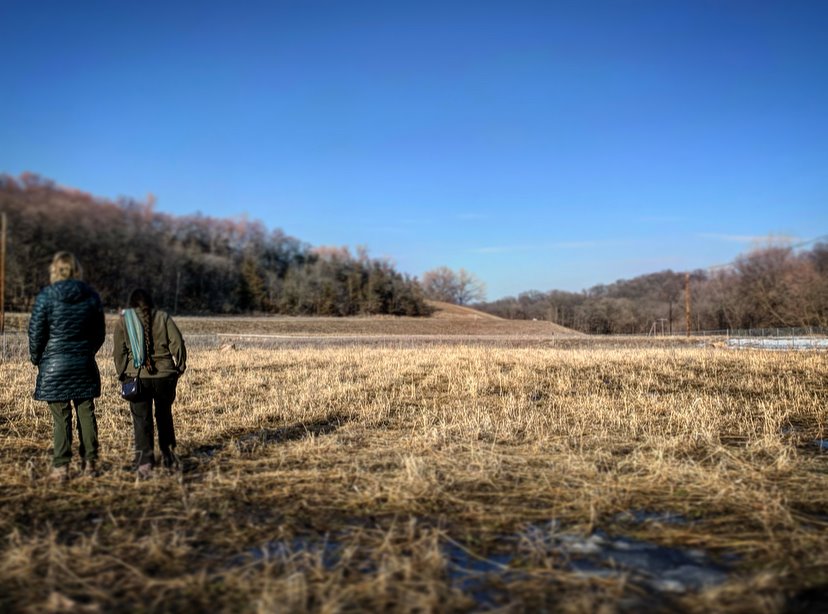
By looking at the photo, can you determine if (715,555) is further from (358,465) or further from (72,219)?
(72,219)

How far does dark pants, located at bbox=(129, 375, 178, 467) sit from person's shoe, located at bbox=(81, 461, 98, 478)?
0.36m

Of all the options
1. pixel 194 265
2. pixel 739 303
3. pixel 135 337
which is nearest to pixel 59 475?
pixel 135 337

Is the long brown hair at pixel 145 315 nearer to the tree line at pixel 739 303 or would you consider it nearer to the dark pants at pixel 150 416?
the dark pants at pixel 150 416

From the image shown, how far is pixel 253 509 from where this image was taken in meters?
4.88

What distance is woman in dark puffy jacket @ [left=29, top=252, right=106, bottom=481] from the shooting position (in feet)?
18.9

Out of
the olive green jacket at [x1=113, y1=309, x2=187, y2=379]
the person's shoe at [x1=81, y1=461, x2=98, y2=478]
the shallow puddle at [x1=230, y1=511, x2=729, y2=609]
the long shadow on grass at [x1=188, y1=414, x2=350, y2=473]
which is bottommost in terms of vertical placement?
the shallow puddle at [x1=230, y1=511, x2=729, y2=609]

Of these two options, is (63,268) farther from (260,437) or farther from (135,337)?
(260,437)

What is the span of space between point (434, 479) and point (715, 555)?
2.26m

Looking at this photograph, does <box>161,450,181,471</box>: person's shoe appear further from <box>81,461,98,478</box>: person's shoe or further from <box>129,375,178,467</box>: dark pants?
<box>81,461,98,478</box>: person's shoe

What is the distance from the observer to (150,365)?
5.92 metres

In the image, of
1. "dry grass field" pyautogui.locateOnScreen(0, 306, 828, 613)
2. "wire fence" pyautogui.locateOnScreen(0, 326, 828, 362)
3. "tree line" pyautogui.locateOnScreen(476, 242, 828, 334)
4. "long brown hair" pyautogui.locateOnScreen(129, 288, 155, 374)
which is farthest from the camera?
"tree line" pyautogui.locateOnScreen(476, 242, 828, 334)

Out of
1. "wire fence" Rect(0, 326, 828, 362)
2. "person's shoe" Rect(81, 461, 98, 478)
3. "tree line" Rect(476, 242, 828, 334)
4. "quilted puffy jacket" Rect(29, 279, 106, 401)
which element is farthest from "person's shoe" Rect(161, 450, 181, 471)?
"tree line" Rect(476, 242, 828, 334)

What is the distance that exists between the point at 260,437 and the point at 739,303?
7110cm

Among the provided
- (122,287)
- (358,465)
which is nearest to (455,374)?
(358,465)
